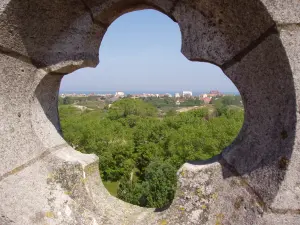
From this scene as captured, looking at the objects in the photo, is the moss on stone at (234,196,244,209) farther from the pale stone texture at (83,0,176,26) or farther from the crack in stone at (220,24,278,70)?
the pale stone texture at (83,0,176,26)

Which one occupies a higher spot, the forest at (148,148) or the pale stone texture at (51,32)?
the pale stone texture at (51,32)

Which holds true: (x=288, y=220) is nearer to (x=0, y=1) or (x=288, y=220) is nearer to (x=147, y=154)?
(x=0, y=1)

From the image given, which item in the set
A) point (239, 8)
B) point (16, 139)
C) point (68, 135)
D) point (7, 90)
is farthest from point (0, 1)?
point (68, 135)

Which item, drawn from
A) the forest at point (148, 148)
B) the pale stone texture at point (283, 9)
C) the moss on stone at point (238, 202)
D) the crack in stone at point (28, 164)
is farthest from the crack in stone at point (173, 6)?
the forest at point (148, 148)

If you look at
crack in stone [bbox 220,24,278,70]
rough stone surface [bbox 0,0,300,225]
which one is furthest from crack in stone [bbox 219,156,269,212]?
crack in stone [bbox 220,24,278,70]

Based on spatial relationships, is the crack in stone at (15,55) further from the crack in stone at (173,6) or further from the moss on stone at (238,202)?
the moss on stone at (238,202)
